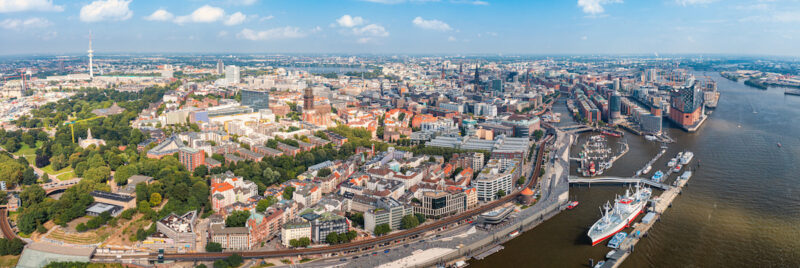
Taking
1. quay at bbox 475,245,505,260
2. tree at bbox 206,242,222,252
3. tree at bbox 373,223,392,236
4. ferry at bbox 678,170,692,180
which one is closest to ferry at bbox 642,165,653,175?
ferry at bbox 678,170,692,180

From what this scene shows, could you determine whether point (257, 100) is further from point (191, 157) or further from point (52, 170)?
point (52, 170)

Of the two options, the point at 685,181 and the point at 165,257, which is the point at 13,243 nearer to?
the point at 165,257

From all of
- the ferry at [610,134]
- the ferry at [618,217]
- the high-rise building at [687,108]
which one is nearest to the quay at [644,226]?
the ferry at [618,217]

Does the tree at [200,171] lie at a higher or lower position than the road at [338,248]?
higher

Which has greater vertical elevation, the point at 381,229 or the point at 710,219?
the point at 710,219

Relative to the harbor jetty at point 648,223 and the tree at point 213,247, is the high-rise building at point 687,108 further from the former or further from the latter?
the tree at point 213,247

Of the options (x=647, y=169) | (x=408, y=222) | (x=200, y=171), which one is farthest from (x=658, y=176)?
(x=200, y=171)
